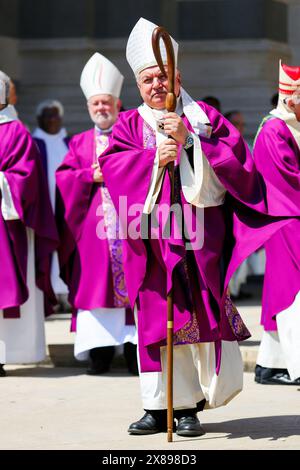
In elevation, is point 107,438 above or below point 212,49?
below

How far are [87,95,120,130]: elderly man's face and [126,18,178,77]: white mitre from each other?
2352 millimetres

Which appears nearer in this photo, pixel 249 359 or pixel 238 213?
pixel 238 213

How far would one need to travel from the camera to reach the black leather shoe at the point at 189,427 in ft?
24.0

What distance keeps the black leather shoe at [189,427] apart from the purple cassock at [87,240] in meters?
2.60

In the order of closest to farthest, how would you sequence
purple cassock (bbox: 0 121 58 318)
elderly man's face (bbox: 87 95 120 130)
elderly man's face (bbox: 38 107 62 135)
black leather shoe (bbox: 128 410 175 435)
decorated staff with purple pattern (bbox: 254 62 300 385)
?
black leather shoe (bbox: 128 410 175 435), decorated staff with purple pattern (bbox: 254 62 300 385), purple cassock (bbox: 0 121 58 318), elderly man's face (bbox: 87 95 120 130), elderly man's face (bbox: 38 107 62 135)

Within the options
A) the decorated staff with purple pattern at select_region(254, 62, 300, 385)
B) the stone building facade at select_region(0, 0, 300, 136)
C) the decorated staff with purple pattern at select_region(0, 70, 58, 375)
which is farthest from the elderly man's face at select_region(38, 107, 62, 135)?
the decorated staff with purple pattern at select_region(254, 62, 300, 385)

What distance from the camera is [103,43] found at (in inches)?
655

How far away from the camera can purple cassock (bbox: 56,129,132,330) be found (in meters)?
9.96

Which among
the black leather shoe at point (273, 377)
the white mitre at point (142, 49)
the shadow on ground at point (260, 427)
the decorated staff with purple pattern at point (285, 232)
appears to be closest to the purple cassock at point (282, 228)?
the decorated staff with purple pattern at point (285, 232)

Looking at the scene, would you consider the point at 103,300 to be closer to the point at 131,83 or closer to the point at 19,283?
the point at 19,283

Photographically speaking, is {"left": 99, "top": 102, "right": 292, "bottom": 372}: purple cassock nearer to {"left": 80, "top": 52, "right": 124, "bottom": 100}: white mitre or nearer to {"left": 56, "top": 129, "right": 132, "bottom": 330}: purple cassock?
{"left": 56, "top": 129, "right": 132, "bottom": 330}: purple cassock

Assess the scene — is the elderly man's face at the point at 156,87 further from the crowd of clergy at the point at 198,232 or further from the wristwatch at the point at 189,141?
the wristwatch at the point at 189,141
